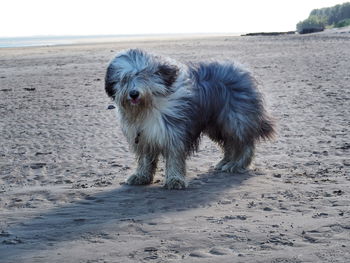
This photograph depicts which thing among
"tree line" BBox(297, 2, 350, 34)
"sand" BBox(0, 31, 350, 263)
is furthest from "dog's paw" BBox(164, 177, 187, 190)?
"tree line" BBox(297, 2, 350, 34)

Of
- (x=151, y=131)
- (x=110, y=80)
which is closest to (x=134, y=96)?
(x=110, y=80)

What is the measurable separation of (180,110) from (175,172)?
2.00ft

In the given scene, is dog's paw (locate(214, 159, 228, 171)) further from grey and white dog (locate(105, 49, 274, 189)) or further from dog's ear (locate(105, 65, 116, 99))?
dog's ear (locate(105, 65, 116, 99))

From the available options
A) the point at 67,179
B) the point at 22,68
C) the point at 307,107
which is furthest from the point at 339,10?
the point at 67,179

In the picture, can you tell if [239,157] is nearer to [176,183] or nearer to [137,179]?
[176,183]

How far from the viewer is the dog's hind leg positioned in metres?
6.74

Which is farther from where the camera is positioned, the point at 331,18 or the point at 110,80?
the point at 331,18

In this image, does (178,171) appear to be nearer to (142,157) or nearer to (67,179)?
(142,157)

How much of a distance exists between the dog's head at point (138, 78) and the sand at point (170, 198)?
90cm

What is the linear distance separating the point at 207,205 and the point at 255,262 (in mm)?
1481

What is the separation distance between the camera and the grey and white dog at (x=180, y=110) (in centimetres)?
582

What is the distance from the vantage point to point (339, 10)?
7831 centimetres

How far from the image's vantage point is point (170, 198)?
5641 millimetres

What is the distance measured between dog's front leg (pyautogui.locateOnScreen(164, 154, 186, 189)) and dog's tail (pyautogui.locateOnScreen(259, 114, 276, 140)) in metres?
1.16
